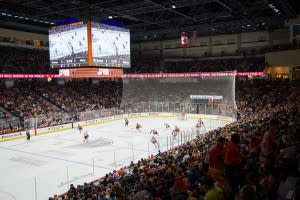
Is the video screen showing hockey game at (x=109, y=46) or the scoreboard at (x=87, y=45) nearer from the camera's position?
the scoreboard at (x=87, y=45)

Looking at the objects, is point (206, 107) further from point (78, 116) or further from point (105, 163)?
point (105, 163)

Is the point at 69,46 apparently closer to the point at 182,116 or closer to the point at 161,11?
the point at 161,11

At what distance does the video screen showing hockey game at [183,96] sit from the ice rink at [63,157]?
5993mm

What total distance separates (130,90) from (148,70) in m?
9.44

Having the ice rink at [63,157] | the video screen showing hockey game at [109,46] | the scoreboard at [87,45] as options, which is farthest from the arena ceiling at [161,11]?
the ice rink at [63,157]

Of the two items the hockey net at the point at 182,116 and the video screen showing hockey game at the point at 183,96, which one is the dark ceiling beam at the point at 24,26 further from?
the hockey net at the point at 182,116

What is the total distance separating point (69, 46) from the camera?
21500 millimetres

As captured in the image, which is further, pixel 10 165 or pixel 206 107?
pixel 206 107

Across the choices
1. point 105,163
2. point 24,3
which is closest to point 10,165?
point 105,163

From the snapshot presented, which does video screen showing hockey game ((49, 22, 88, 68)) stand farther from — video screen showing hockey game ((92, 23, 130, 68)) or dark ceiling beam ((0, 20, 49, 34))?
dark ceiling beam ((0, 20, 49, 34))

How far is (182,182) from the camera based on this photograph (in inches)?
217

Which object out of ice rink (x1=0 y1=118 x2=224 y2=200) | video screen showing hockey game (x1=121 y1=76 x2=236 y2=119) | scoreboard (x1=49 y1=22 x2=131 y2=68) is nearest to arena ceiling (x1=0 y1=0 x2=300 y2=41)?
scoreboard (x1=49 y1=22 x2=131 y2=68)

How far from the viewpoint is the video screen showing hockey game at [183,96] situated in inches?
1317

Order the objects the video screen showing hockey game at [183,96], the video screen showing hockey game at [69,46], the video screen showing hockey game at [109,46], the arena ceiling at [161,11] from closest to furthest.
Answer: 1. the video screen showing hockey game at [69,46]
2. the video screen showing hockey game at [109,46]
3. the arena ceiling at [161,11]
4. the video screen showing hockey game at [183,96]
